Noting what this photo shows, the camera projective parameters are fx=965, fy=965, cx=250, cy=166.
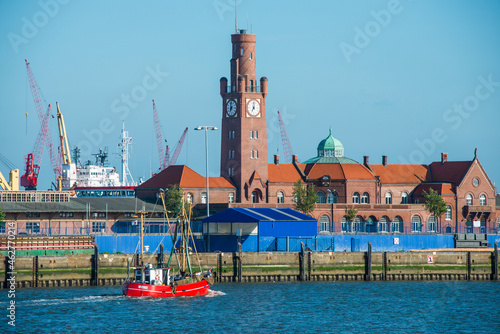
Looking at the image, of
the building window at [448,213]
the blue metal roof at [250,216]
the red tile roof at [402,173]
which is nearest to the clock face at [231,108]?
the red tile roof at [402,173]

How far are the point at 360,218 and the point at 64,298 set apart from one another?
72397mm

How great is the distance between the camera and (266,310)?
77.4 meters

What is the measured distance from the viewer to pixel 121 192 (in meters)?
177

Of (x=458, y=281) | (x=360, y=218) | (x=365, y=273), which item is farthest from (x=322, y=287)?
(x=360, y=218)

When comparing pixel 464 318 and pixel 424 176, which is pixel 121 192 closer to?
pixel 424 176

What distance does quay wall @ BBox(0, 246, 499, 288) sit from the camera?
87.7 metres

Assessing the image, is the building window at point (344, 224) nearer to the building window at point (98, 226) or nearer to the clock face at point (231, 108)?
the clock face at point (231, 108)

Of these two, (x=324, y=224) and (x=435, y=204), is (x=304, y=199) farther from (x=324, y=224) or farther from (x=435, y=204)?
(x=435, y=204)

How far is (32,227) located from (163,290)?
42.5 metres

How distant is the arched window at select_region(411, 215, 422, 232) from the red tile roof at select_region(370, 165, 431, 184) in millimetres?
10632

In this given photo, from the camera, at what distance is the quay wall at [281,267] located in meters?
87.7

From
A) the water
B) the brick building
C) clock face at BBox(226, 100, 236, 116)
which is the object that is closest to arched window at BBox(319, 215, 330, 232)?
the brick building

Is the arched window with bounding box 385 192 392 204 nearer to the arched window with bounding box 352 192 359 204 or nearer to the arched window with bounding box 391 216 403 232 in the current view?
the arched window with bounding box 352 192 359 204

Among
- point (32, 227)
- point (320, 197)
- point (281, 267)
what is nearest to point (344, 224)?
point (320, 197)
